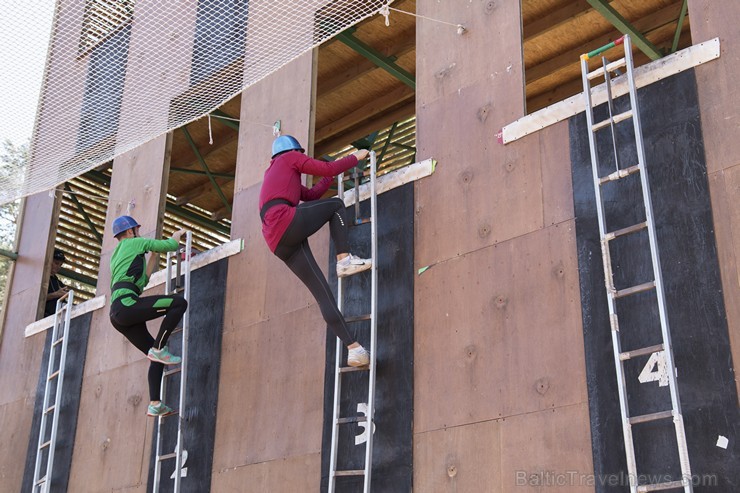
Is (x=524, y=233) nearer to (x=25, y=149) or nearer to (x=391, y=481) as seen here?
(x=391, y=481)

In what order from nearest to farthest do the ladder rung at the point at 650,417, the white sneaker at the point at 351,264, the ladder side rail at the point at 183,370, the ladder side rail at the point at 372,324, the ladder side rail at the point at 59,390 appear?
the ladder rung at the point at 650,417 → the ladder side rail at the point at 372,324 → the white sneaker at the point at 351,264 → the ladder side rail at the point at 183,370 → the ladder side rail at the point at 59,390

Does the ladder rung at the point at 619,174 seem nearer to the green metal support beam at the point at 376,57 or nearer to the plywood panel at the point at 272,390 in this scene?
the plywood panel at the point at 272,390

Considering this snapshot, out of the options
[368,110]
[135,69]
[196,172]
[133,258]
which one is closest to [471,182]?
[133,258]

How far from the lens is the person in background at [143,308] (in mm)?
8914

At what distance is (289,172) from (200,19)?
142 inches

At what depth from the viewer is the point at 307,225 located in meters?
7.95

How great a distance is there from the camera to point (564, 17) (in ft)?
39.3

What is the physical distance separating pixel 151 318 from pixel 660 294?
4.89 m

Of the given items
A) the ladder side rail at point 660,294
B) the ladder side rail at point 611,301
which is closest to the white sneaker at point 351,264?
the ladder side rail at point 611,301

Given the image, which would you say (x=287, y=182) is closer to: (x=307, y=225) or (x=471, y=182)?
(x=307, y=225)

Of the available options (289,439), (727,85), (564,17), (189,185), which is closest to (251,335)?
(289,439)

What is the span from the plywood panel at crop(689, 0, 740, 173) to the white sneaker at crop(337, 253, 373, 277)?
2860 mm

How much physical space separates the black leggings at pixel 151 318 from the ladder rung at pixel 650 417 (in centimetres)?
448

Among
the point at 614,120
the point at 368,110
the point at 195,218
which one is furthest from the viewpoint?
the point at 195,218
